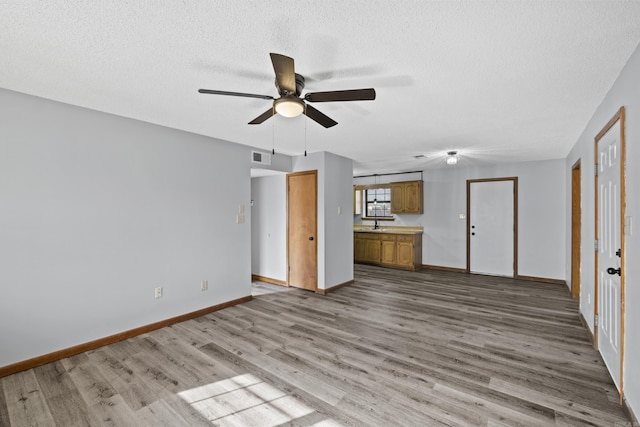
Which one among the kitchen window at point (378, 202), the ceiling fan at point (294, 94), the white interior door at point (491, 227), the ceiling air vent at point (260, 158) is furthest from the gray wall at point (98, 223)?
the white interior door at point (491, 227)

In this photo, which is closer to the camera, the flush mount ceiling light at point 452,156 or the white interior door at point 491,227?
the flush mount ceiling light at point 452,156

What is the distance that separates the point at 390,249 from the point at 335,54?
5601 mm

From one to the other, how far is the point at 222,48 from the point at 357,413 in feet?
8.38

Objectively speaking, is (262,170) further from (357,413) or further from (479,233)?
(479,233)

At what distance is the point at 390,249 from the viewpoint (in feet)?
22.7

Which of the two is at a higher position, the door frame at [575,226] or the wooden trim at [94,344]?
the door frame at [575,226]

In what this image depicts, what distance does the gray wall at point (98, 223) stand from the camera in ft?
8.27

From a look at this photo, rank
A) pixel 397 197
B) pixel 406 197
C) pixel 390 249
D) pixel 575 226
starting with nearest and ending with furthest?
pixel 575 226, pixel 390 249, pixel 406 197, pixel 397 197

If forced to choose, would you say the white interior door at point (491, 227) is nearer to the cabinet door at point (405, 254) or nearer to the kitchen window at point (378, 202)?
the cabinet door at point (405, 254)

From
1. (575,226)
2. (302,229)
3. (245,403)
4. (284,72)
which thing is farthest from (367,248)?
(284,72)

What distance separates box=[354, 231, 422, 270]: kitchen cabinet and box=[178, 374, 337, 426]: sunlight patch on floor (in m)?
4.99

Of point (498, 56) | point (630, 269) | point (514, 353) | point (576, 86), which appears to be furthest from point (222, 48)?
point (514, 353)

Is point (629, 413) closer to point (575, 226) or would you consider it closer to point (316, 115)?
point (316, 115)

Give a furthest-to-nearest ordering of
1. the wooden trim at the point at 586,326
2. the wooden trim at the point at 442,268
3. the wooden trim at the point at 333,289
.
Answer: the wooden trim at the point at 442,268 → the wooden trim at the point at 333,289 → the wooden trim at the point at 586,326
